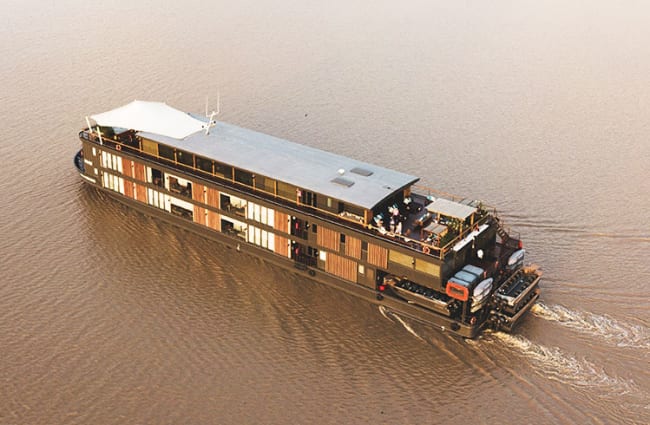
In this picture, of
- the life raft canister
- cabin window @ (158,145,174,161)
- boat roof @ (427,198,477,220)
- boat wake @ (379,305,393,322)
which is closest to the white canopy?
cabin window @ (158,145,174,161)

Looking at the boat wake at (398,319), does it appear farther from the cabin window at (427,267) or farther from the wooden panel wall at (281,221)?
the wooden panel wall at (281,221)

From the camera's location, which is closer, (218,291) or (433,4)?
(218,291)

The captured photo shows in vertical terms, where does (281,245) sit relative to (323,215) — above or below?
below

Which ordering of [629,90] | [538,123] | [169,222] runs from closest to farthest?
1. [169,222]
2. [538,123]
3. [629,90]

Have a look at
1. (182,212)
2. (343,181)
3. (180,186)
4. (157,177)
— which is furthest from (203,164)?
(343,181)

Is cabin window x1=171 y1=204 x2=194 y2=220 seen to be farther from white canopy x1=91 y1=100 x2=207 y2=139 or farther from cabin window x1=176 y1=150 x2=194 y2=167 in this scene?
white canopy x1=91 y1=100 x2=207 y2=139

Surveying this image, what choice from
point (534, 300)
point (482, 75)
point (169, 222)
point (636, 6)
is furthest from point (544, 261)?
point (636, 6)

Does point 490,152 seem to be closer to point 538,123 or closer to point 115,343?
point 538,123

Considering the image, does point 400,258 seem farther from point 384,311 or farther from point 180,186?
point 180,186
